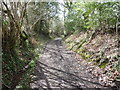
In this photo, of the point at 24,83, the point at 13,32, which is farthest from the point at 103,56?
the point at 13,32

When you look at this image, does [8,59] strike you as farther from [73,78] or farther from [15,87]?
[73,78]

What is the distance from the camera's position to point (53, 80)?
350 centimetres

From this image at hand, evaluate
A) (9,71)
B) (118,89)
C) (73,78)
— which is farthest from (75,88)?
(9,71)

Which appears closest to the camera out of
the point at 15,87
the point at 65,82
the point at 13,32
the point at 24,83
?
the point at 15,87

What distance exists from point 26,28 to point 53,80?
301 inches

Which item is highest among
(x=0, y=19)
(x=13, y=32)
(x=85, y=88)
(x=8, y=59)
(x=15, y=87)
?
(x=0, y=19)

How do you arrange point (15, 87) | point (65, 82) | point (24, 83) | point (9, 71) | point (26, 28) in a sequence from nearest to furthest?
1. point (15, 87)
2. point (24, 83)
3. point (65, 82)
4. point (9, 71)
5. point (26, 28)

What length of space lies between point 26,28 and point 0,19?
20.6 feet

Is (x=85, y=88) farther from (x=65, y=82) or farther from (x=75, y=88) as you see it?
(x=65, y=82)

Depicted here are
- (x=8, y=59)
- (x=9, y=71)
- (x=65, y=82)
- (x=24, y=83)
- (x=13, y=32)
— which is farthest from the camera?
(x=13, y=32)

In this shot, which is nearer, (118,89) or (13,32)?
(118,89)

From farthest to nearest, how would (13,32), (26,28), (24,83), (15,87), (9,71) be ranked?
(26,28) → (13,32) → (9,71) → (24,83) → (15,87)

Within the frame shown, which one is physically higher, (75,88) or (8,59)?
(8,59)

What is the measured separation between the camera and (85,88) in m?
3.09
